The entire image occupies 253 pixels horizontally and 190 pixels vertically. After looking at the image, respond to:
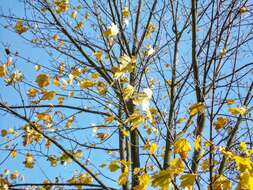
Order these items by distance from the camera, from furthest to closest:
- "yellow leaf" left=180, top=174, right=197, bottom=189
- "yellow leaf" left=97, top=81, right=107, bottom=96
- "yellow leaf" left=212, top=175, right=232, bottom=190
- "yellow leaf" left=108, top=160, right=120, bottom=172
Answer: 1. "yellow leaf" left=97, top=81, right=107, bottom=96
2. "yellow leaf" left=108, top=160, right=120, bottom=172
3. "yellow leaf" left=212, top=175, right=232, bottom=190
4. "yellow leaf" left=180, top=174, right=197, bottom=189

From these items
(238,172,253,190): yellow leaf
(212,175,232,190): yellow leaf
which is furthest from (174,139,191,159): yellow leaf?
(238,172,253,190): yellow leaf

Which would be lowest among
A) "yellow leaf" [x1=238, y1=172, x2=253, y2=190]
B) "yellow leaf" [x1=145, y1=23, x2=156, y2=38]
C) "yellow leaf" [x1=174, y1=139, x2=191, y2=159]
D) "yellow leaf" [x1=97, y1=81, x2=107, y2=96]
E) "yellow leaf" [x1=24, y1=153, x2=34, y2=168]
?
"yellow leaf" [x1=238, y1=172, x2=253, y2=190]

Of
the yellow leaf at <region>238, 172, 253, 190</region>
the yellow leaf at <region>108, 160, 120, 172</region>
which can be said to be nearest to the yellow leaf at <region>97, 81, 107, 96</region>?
the yellow leaf at <region>108, 160, 120, 172</region>

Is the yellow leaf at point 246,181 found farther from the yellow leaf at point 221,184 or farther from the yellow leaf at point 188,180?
the yellow leaf at point 221,184

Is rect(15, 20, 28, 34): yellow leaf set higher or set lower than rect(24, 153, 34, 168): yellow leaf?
higher

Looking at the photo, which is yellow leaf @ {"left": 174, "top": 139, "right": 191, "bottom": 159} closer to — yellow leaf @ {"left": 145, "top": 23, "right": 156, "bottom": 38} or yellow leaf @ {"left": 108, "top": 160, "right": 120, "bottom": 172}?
yellow leaf @ {"left": 108, "top": 160, "right": 120, "bottom": 172}

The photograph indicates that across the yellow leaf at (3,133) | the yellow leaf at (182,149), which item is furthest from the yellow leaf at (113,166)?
the yellow leaf at (3,133)

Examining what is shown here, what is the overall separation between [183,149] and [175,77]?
1.82 metres

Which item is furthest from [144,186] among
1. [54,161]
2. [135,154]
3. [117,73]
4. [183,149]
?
[54,161]

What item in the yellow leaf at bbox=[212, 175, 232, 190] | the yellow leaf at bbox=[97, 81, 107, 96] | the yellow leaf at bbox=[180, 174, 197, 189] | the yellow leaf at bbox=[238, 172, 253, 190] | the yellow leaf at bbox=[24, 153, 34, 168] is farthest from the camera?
the yellow leaf at bbox=[24, 153, 34, 168]

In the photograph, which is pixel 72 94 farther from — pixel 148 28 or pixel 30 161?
pixel 148 28

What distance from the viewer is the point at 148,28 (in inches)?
169

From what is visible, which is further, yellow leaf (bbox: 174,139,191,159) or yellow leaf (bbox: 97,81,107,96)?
yellow leaf (bbox: 97,81,107,96)

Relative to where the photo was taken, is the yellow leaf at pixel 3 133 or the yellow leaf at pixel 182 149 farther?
the yellow leaf at pixel 3 133
